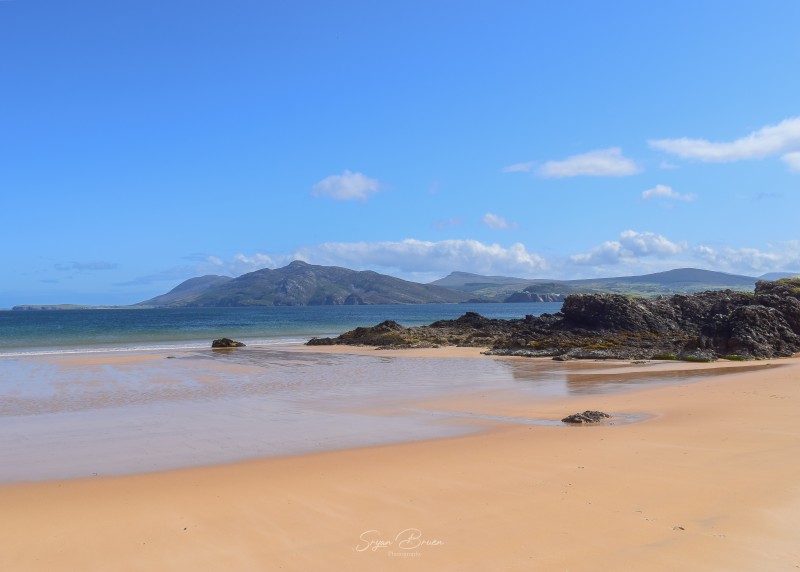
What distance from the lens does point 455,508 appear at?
22.4ft

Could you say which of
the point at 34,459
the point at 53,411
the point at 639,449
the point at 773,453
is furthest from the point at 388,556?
the point at 53,411

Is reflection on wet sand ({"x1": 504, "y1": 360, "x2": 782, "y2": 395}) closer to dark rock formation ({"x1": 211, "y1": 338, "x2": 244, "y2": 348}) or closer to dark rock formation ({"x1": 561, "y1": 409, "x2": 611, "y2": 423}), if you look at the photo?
dark rock formation ({"x1": 561, "y1": 409, "x2": 611, "y2": 423})

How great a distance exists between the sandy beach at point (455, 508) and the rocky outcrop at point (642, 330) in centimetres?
1655

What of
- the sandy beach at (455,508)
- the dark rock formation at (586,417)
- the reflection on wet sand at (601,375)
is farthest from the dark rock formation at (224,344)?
the sandy beach at (455,508)

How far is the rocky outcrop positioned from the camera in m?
25.7

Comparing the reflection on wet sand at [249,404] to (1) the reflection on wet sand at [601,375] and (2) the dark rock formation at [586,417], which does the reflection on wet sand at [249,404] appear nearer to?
(1) the reflection on wet sand at [601,375]

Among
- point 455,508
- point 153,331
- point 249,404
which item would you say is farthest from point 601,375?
point 153,331

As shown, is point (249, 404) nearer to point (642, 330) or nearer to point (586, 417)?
point (586, 417)

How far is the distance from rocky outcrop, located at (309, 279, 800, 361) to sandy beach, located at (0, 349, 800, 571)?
16553 millimetres

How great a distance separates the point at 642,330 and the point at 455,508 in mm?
32372

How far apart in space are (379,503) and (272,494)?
1.41m

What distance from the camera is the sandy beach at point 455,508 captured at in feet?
18.2

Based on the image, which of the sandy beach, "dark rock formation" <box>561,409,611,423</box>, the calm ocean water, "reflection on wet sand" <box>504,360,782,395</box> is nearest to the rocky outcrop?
"reflection on wet sand" <box>504,360,782,395</box>

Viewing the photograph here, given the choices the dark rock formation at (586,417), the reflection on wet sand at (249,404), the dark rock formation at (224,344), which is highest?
the dark rock formation at (224,344)
